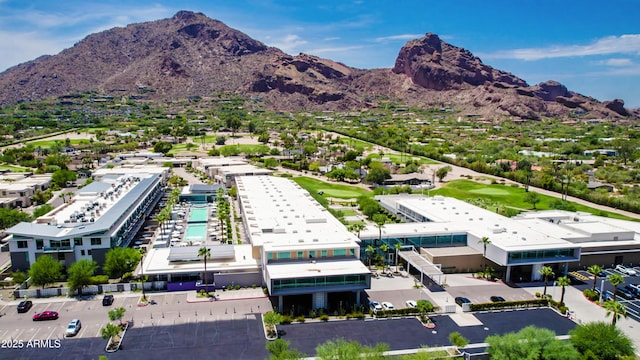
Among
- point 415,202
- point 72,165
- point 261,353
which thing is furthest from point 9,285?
point 72,165

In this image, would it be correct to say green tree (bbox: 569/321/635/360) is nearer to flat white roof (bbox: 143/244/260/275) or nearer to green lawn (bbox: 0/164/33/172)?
flat white roof (bbox: 143/244/260/275)

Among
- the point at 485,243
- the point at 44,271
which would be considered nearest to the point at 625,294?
the point at 485,243

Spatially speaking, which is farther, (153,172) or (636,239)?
(153,172)

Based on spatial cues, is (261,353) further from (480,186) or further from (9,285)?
(480,186)

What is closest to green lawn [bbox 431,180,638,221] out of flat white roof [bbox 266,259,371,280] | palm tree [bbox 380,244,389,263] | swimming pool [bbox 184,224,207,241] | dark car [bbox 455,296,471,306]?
palm tree [bbox 380,244,389,263]

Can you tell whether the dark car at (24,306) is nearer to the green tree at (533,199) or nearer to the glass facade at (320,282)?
the glass facade at (320,282)

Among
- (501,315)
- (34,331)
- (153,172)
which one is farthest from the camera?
(153,172)
